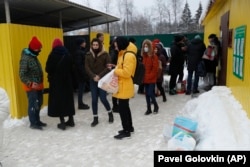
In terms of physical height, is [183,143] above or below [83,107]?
above

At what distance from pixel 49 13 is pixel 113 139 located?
17.0ft

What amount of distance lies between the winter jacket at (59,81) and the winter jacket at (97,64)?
0.38m

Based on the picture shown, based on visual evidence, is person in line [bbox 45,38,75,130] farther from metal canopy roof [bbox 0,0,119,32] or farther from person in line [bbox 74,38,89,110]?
metal canopy roof [bbox 0,0,119,32]

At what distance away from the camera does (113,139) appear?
5164mm

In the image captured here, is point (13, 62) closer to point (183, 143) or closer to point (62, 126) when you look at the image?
point (62, 126)

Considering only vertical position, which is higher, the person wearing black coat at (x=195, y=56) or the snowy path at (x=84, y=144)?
the person wearing black coat at (x=195, y=56)

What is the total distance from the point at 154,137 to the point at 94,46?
206cm

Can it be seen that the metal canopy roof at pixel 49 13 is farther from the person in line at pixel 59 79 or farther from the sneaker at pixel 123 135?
the sneaker at pixel 123 135

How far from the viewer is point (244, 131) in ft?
12.9

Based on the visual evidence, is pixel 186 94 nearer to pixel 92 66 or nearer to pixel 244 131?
pixel 92 66

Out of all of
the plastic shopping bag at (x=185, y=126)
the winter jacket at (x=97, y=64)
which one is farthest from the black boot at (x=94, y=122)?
the plastic shopping bag at (x=185, y=126)

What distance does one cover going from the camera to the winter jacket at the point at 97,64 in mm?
5812

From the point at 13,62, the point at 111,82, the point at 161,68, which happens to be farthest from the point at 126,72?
the point at 161,68

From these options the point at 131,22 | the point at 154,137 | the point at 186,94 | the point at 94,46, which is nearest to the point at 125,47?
the point at 94,46
